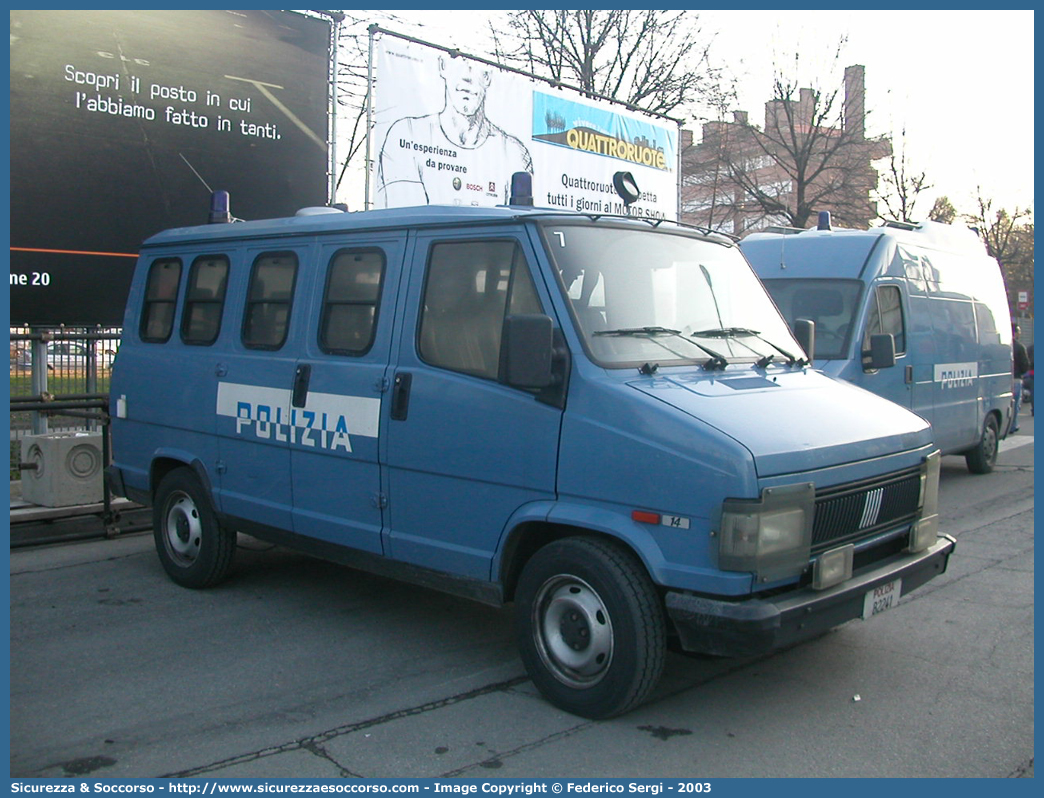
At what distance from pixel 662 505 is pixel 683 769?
1.13m

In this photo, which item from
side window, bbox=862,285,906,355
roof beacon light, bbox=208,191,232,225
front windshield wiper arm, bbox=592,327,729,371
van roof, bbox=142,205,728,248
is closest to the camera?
front windshield wiper arm, bbox=592,327,729,371

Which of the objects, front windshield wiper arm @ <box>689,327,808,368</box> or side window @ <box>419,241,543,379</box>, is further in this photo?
front windshield wiper arm @ <box>689,327,808,368</box>

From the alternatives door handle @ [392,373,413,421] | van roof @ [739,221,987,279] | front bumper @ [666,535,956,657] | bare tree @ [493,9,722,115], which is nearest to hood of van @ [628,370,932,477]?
front bumper @ [666,535,956,657]

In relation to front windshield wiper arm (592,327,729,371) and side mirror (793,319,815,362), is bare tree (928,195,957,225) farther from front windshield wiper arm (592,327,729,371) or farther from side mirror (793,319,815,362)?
front windshield wiper arm (592,327,729,371)

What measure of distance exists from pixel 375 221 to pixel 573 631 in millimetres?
2721

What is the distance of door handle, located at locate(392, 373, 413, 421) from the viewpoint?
556 cm

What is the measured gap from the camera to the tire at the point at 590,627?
4.53 metres

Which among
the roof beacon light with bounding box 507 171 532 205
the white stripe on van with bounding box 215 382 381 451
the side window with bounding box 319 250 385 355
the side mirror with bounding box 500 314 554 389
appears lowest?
the white stripe on van with bounding box 215 382 381 451

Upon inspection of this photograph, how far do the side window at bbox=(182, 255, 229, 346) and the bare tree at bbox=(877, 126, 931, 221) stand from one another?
2806cm

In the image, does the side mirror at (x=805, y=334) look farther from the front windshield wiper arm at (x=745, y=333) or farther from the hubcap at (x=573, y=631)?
the hubcap at (x=573, y=631)

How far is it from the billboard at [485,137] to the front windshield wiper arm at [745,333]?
5.13m

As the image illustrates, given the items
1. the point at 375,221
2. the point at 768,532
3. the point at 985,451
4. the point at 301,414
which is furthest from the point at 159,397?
the point at 985,451

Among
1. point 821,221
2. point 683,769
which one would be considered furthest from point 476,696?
point 821,221

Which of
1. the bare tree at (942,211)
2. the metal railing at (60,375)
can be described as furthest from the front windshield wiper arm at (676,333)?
the bare tree at (942,211)
